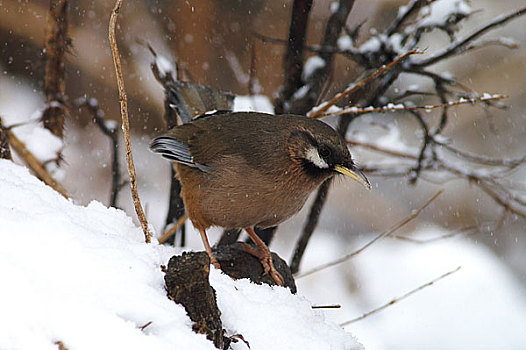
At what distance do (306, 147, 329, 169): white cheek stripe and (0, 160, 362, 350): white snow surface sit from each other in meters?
0.87

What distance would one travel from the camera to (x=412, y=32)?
3457 millimetres

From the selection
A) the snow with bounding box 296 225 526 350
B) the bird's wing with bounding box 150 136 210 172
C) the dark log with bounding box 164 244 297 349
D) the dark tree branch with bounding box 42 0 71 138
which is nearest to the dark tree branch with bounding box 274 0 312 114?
the bird's wing with bounding box 150 136 210 172

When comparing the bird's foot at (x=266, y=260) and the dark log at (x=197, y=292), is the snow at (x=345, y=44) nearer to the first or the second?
the bird's foot at (x=266, y=260)

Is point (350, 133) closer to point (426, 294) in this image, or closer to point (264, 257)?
point (264, 257)

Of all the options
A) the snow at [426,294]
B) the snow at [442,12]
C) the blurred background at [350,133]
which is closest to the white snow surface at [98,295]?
the snow at [442,12]

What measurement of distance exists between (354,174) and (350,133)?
54.7 inches

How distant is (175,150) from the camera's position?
3311mm

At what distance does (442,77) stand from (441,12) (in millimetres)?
356

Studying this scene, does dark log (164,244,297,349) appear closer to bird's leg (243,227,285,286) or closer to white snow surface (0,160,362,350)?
white snow surface (0,160,362,350)

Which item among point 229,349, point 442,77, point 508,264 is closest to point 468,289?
point 508,264

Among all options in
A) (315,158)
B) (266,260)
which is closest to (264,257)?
(266,260)

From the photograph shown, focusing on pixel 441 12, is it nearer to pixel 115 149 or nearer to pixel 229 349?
pixel 115 149

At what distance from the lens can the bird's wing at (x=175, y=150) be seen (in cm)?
328

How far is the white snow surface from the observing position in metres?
1.46
